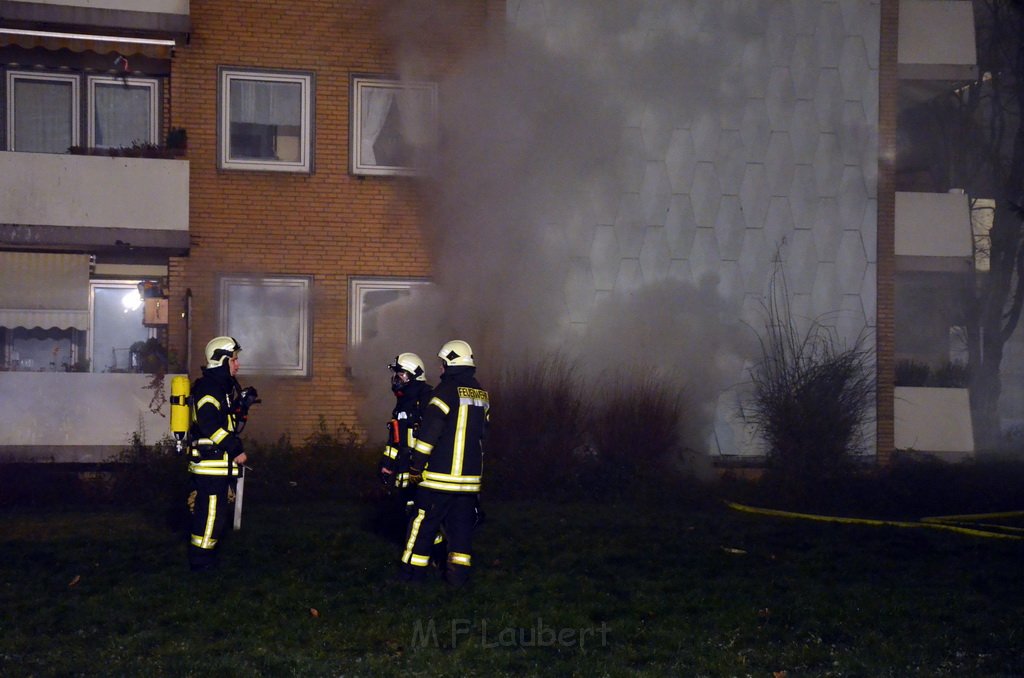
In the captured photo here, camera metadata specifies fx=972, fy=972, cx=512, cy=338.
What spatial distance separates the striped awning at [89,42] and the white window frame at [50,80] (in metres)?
0.72

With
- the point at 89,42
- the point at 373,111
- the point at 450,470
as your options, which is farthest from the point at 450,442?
the point at 89,42

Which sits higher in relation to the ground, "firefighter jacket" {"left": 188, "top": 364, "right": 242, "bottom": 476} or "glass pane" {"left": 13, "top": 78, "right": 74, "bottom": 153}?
"glass pane" {"left": 13, "top": 78, "right": 74, "bottom": 153}

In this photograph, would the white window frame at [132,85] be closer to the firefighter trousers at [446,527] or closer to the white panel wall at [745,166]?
the white panel wall at [745,166]

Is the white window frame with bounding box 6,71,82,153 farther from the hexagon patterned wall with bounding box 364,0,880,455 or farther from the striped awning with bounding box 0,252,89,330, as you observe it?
the hexagon patterned wall with bounding box 364,0,880,455

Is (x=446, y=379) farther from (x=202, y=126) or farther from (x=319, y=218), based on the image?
(x=202, y=126)

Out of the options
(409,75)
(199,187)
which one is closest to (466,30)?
(409,75)

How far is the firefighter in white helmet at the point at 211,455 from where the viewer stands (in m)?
7.36

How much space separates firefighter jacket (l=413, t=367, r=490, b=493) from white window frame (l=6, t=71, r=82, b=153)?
9564mm

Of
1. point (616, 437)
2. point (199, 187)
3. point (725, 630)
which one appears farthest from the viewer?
point (199, 187)

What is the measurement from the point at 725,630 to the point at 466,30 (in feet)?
31.9

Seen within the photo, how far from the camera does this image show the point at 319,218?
13539 millimetres

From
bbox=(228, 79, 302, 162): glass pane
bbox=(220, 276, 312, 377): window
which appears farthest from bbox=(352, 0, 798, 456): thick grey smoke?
bbox=(228, 79, 302, 162): glass pane

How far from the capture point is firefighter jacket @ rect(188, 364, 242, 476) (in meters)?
7.34

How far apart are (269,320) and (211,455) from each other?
636 cm
